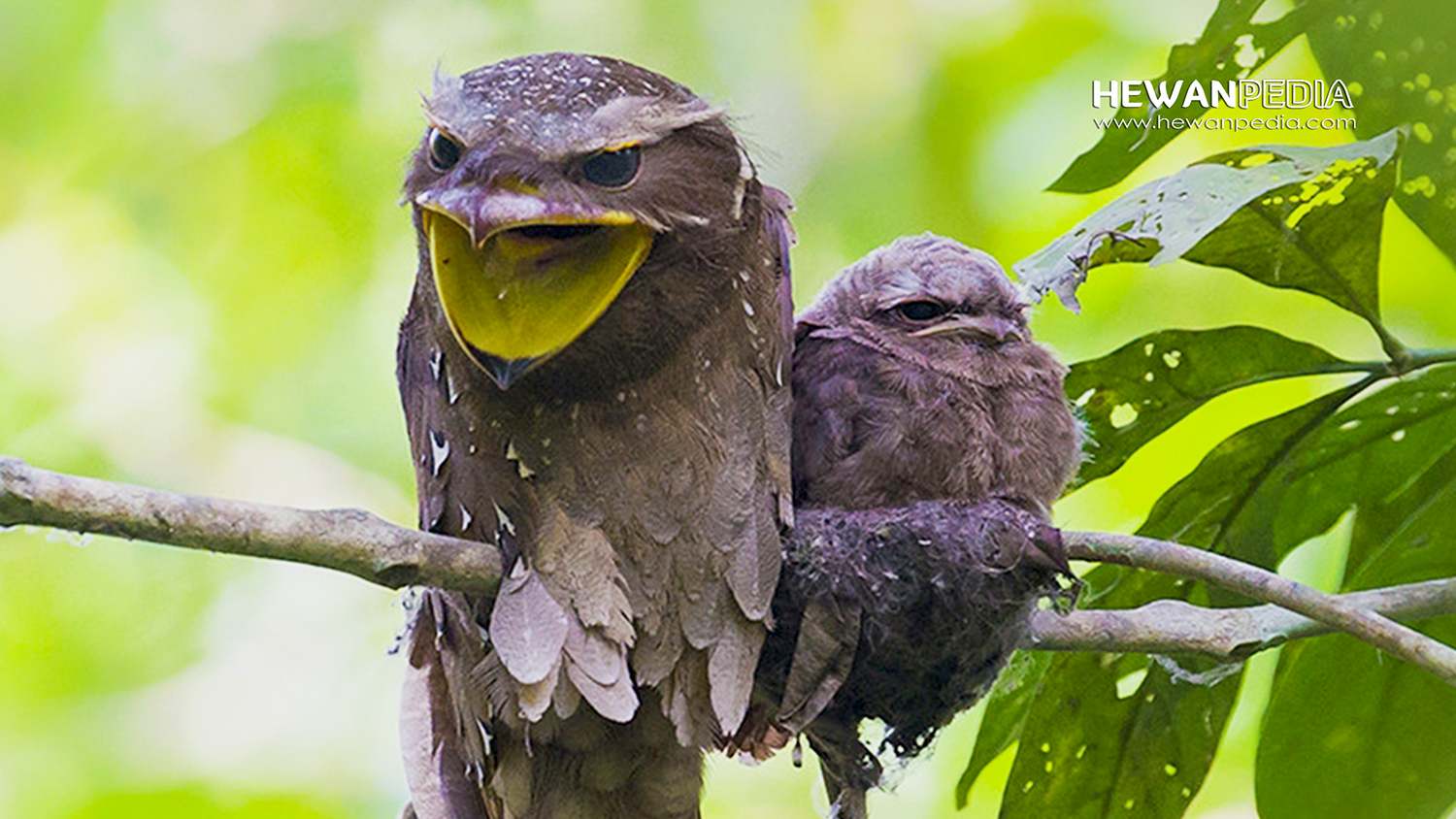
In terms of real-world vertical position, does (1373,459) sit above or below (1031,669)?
above

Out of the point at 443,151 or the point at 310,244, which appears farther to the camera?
the point at 310,244

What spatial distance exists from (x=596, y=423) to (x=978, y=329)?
480 millimetres

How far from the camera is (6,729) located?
3.48 metres

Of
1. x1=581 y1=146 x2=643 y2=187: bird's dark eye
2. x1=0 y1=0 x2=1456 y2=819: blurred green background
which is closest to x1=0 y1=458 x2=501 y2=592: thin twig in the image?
x1=581 y1=146 x2=643 y2=187: bird's dark eye

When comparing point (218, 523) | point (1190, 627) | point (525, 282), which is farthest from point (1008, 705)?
point (218, 523)

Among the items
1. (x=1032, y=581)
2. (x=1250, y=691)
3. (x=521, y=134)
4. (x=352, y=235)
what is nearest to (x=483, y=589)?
(x=521, y=134)

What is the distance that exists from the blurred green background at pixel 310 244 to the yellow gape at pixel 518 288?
6.58 feet

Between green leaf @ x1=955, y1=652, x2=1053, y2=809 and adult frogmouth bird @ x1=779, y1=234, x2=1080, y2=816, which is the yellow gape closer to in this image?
adult frogmouth bird @ x1=779, y1=234, x2=1080, y2=816

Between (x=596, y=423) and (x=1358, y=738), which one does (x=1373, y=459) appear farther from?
(x=596, y=423)

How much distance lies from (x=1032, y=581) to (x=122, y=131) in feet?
9.37

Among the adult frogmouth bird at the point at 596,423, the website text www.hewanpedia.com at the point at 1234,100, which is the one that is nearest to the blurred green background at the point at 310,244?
the website text www.hewanpedia.com at the point at 1234,100

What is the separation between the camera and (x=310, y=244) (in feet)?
12.3

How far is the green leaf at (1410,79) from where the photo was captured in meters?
1.88

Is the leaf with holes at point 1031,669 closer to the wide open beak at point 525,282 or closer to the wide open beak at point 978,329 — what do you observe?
the wide open beak at point 978,329
